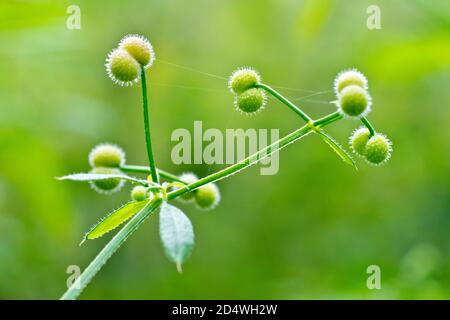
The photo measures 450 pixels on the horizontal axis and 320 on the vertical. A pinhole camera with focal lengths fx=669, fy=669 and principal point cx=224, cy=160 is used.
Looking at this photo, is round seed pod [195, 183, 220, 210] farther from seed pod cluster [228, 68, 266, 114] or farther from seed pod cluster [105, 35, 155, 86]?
seed pod cluster [105, 35, 155, 86]

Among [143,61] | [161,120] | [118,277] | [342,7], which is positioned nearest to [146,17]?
[161,120]

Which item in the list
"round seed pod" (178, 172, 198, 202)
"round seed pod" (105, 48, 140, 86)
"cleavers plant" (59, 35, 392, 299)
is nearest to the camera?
"cleavers plant" (59, 35, 392, 299)

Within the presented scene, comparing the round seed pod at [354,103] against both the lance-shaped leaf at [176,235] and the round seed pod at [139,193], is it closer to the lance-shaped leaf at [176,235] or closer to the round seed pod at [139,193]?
the lance-shaped leaf at [176,235]

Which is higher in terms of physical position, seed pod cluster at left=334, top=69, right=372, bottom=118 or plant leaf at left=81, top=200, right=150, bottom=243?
seed pod cluster at left=334, top=69, right=372, bottom=118

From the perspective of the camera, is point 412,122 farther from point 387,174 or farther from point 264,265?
point 264,265

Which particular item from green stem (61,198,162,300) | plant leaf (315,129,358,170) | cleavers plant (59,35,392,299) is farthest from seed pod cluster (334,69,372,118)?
green stem (61,198,162,300)

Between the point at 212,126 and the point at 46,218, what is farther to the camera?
the point at 212,126

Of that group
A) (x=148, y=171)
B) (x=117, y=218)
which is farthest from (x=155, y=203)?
(x=148, y=171)

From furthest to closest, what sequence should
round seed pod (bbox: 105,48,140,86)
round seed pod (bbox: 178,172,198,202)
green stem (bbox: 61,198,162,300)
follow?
round seed pod (bbox: 178,172,198,202), round seed pod (bbox: 105,48,140,86), green stem (bbox: 61,198,162,300)
